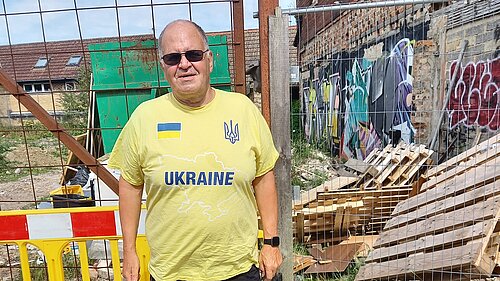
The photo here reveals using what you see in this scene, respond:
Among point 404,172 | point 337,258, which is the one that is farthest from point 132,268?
point 404,172

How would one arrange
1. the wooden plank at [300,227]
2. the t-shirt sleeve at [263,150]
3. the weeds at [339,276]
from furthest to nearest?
the wooden plank at [300,227]
the weeds at [339,276]
the t-shirt sleeve at [263,150]

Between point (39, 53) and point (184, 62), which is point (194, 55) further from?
point (39, 53)

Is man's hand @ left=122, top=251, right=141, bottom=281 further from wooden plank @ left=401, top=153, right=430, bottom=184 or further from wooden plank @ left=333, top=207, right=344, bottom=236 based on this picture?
wooden plank @ left=401, top=153, right=430, bottom=184

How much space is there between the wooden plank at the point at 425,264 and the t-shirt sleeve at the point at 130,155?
8.22 ft

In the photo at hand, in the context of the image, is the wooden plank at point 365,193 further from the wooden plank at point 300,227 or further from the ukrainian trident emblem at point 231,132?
the ukrainian trident emblem at point 231,132

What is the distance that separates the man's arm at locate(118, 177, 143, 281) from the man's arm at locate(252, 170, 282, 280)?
1.87 feet

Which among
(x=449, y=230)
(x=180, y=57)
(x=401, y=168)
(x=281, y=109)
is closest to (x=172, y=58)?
(x=180, y=57)

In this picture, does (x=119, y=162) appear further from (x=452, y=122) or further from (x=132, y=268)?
(x=452, y=122)

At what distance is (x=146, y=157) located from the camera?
68.4 inches

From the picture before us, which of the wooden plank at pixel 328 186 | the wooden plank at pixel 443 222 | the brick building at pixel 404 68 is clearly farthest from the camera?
the wooden plank at pixel 328 186

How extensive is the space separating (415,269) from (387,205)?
6.81ft

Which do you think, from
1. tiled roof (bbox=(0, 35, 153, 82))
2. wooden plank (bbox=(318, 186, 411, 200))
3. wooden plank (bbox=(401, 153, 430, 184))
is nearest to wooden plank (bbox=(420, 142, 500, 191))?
wooden plank (bbox=(318, 186, 411, 200))

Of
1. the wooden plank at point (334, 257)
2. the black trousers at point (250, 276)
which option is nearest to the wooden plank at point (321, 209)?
the wooden plank at point (334, 257)

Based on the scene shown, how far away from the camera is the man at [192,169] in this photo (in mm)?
1700
